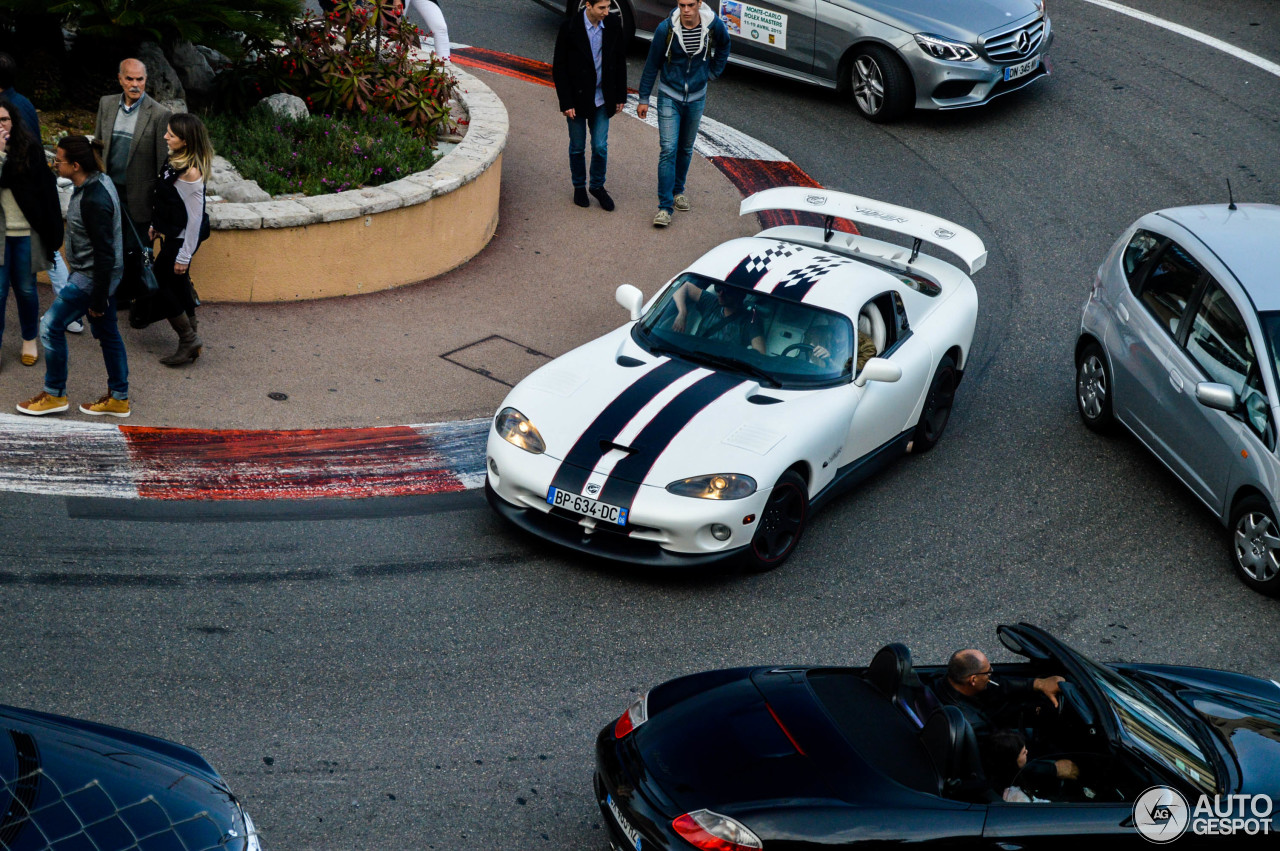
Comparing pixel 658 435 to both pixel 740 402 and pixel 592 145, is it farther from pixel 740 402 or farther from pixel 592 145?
pixel 592 145

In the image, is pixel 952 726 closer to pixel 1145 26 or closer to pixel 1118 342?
pixel 1118 342

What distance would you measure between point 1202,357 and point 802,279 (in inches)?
98.0

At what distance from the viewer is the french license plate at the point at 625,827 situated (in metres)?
4.57

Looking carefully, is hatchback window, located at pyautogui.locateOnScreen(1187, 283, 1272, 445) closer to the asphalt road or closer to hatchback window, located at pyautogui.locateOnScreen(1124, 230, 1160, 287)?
hatchback window, located at pyautogui.locateOnScreen(1124, 230, 1160, 287)

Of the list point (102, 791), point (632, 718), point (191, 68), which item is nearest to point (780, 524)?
point (632, 718)

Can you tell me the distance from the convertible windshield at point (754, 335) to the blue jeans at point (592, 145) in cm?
393

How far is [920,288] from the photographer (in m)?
8.88

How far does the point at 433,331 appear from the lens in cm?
955

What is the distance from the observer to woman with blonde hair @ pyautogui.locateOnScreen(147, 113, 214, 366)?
297 inches

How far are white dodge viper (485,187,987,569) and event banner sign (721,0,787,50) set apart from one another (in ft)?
18.6

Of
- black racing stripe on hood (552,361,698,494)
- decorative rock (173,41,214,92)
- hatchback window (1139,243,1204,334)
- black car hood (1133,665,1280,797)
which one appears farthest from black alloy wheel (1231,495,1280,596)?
decorative rock (173,41,214,92)

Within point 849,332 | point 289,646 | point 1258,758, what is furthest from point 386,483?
point 1258,758

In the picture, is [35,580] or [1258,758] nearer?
[1258,758]

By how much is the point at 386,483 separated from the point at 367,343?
1.90 m
